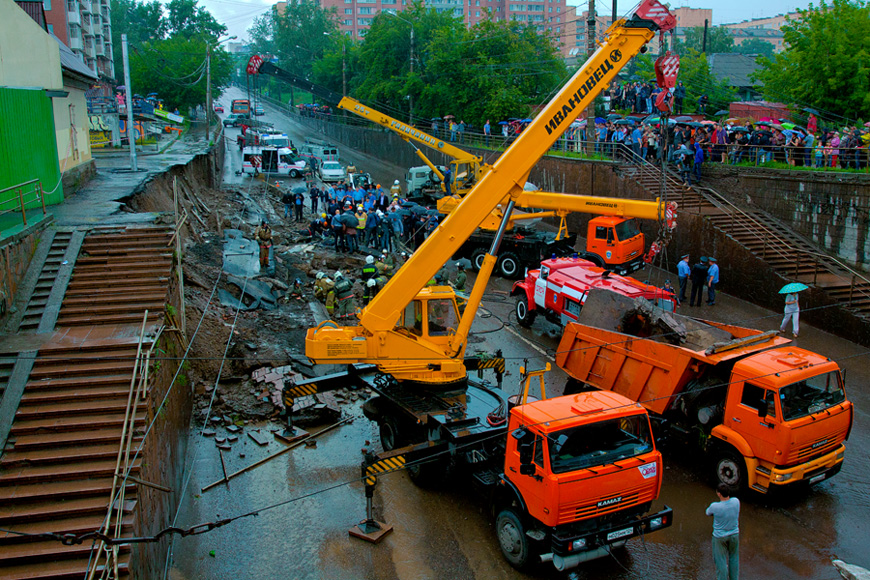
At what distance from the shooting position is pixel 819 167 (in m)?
22.2

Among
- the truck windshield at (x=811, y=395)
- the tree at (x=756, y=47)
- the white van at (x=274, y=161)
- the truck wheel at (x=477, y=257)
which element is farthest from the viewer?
the tree at (x=756, y=47)

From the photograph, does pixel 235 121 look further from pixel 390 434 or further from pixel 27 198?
pixel 390 434

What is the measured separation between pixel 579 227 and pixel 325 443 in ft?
66.3

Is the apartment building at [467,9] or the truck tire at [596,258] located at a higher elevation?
the apartment building at [467,9]

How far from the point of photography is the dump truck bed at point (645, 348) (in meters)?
10.8

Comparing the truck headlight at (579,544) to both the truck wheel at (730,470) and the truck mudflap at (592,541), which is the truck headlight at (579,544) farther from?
the truck wheel at (730,470)

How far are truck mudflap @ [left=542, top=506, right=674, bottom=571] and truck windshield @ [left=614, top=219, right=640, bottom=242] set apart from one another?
14.1m

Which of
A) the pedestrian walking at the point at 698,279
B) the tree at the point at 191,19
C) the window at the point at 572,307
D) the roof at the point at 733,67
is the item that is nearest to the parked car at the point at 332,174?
the pedestrian walking at the point at 698,279

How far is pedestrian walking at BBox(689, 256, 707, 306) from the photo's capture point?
63.6ft

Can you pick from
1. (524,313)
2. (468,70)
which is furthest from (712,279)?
(468,70)

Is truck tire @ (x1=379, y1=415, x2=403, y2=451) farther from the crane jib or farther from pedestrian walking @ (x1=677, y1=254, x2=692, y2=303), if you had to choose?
pedestrian walking @ (x1=677, y1=254, x2=692, y2=303)

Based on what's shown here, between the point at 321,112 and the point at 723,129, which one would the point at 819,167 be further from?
the point at 321,112

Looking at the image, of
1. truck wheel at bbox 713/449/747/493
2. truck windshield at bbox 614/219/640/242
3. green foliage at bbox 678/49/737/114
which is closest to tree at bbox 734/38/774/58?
green foliage at bbox 678/49/737/114

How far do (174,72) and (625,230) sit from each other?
52346mm
